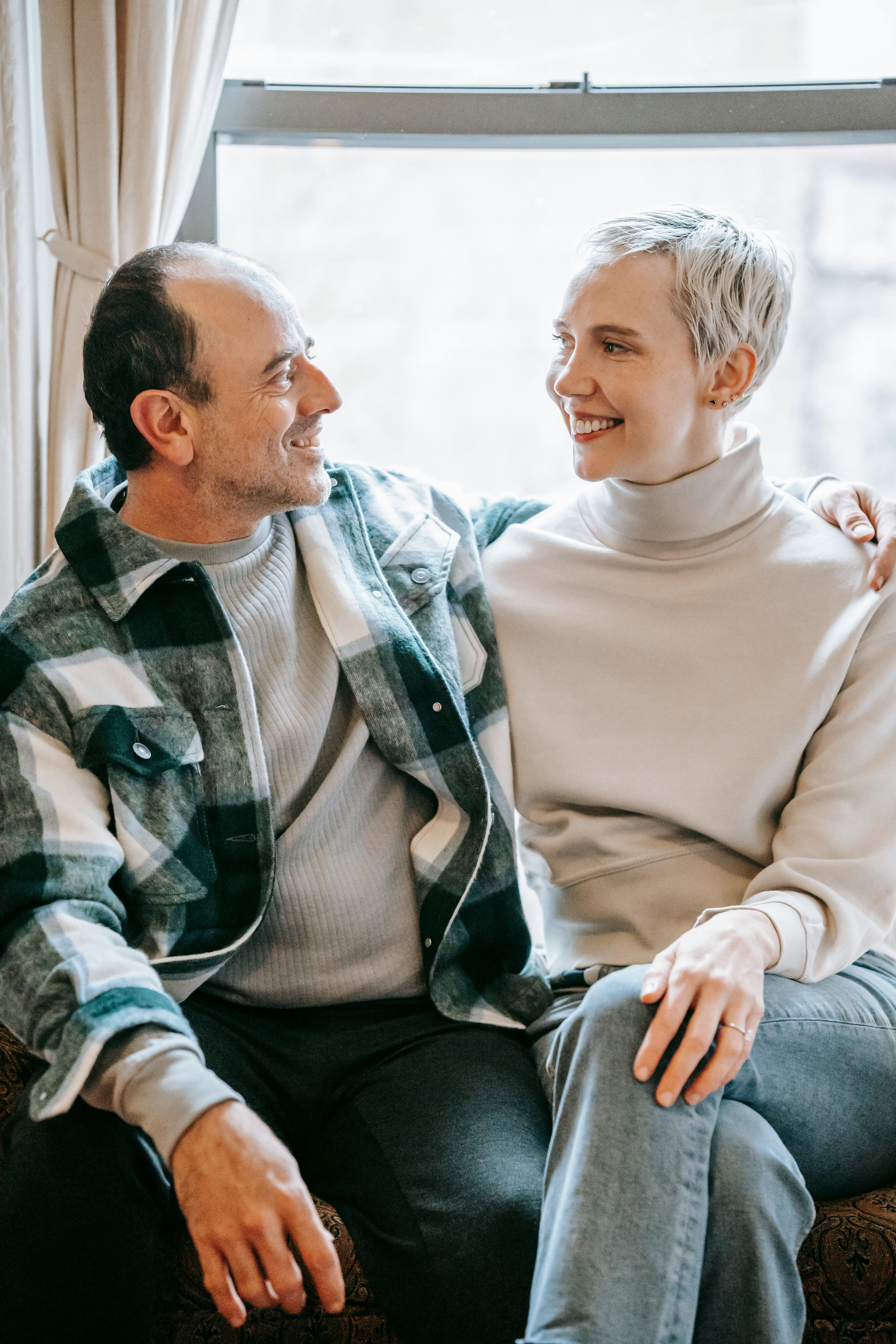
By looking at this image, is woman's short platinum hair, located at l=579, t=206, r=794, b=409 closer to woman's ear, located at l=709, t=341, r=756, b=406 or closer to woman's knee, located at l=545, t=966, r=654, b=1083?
woman's ear, located at l=709, t=341, r=756, b=406

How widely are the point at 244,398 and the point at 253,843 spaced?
57cm

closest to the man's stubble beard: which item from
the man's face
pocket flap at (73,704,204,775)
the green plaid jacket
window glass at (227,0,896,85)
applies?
the man's face

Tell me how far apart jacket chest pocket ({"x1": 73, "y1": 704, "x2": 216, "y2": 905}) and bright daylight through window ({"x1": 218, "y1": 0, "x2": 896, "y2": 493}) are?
107 cm

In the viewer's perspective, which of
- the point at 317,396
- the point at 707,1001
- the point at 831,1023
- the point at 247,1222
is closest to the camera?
the point at 247,1222

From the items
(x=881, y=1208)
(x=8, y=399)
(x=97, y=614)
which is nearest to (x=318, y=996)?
(x=97, y=614)

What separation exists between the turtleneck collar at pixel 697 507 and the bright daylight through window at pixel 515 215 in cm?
70

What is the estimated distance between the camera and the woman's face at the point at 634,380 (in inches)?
56.9

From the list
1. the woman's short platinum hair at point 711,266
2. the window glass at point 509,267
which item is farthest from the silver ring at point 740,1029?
the window glass at point 509,267

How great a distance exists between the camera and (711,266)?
4.71 ft

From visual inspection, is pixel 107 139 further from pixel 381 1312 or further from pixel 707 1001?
pixel 381 1312

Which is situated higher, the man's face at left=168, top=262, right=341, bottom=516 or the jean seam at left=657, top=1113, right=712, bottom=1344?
the man's face at left=168, top=262, right=341, bottom=516

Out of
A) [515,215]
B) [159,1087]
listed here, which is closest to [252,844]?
[159,1087]

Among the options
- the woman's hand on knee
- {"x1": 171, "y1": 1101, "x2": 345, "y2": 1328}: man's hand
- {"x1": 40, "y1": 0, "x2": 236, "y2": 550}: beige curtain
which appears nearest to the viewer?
{"x1": 171, "y1": 1101, "x2": 345, "y2": 1328}: man's hand

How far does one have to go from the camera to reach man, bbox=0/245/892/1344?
1.11 metres
